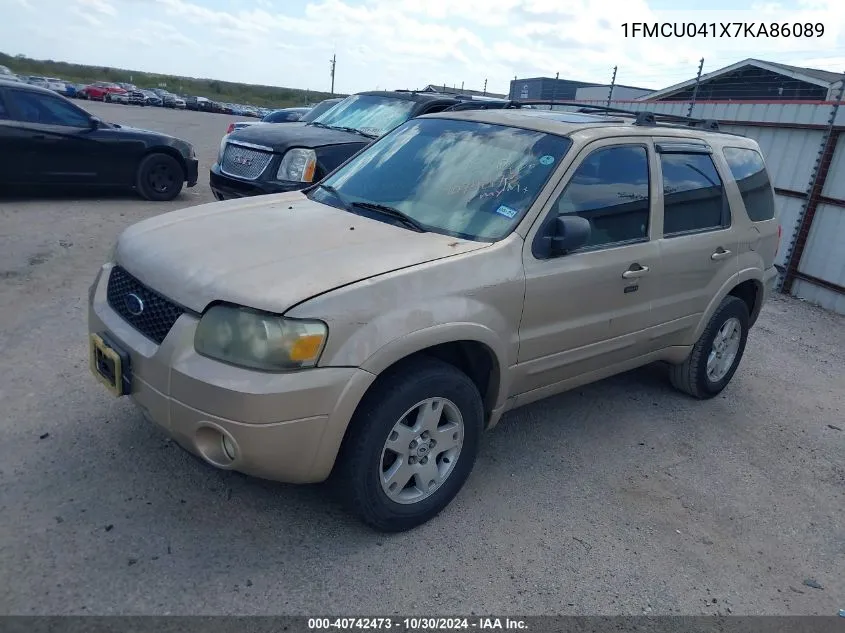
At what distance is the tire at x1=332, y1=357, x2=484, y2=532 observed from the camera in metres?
2.80

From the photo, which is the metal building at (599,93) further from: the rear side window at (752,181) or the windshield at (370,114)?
the rear side window at (752,181)

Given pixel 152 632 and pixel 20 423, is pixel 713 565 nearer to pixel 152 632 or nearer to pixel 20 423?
pixel 152 632

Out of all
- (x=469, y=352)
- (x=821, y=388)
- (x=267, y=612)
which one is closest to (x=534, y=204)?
(x=469, y=352)

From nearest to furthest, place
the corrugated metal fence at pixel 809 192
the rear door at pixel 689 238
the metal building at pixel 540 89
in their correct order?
the rear door at pixel 689 238, the corrugated metal fence at pixel 809 192, the metal building at pixel 540 89

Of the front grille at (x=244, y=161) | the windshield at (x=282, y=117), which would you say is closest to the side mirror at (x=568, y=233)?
the front grille at (x=244, y=161)

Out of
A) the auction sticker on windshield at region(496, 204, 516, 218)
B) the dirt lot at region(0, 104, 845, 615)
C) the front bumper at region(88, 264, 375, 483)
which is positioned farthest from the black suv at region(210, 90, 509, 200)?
the front bumper at region(88, 264, 375, 483)

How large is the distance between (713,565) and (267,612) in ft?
6.62

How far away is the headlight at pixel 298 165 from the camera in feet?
22.8

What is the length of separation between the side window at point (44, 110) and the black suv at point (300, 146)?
9.34 feet

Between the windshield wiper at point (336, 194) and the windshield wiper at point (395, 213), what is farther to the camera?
the windshield wiper at point (336, 194)

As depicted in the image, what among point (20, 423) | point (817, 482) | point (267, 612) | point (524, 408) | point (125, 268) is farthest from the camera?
point (524, 408)

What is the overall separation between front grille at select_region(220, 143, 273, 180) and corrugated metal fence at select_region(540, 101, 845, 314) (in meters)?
5.93

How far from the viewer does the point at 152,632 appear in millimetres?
2408

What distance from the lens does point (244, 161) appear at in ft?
23.7
